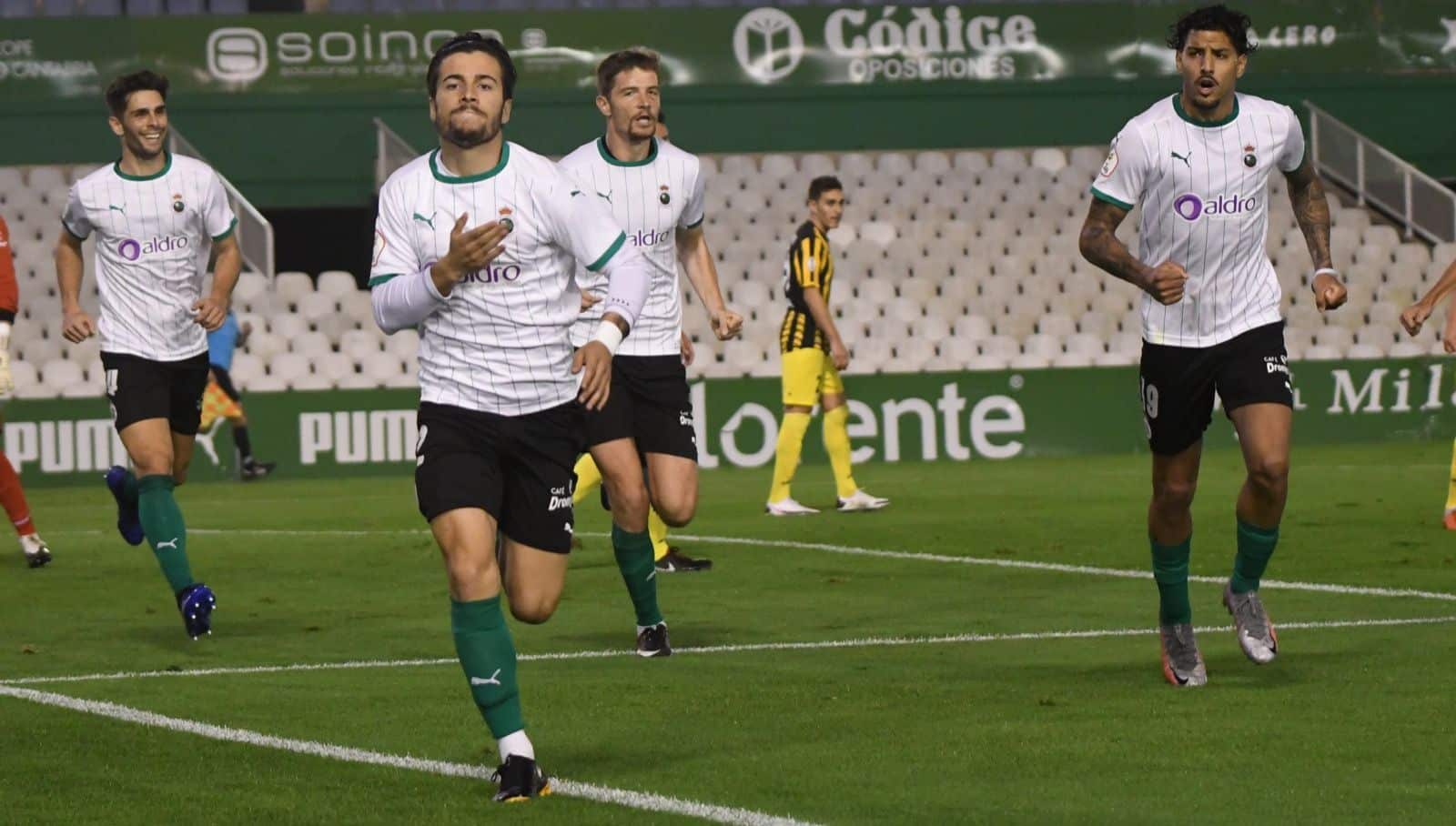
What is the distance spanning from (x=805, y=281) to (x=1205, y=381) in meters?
8.40

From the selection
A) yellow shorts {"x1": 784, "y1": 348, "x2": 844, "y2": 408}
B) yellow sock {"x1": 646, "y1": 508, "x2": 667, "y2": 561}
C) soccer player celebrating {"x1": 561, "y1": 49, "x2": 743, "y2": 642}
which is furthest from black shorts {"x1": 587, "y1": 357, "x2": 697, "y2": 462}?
yellow shorts {"x1": 784, "y1": 348, "x2": 844, "y2": 408}

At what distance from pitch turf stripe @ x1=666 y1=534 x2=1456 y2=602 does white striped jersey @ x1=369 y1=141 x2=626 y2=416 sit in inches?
214

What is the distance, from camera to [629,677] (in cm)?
853

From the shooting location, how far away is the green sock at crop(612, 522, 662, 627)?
30.5 ft

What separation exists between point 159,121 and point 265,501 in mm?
9743

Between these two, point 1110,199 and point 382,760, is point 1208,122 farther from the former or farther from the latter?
point 382,760

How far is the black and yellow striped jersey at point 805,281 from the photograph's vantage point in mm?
16234

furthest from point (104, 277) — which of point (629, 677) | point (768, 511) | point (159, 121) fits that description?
point (768, 511)

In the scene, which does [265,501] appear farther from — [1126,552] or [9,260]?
[1126,552]

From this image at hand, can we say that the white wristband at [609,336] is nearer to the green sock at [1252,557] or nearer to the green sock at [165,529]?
the green sock at [1252,557]

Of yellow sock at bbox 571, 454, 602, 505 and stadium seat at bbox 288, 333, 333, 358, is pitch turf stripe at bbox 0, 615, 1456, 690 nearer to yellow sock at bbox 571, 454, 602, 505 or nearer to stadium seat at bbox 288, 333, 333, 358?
yellow sock at bbox 571, 454, 602, 505

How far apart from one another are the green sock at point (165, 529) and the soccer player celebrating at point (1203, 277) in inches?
170

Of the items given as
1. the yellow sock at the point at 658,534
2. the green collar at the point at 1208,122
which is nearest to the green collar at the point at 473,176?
the green collar at the point at 1208,122

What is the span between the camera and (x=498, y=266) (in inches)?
255
